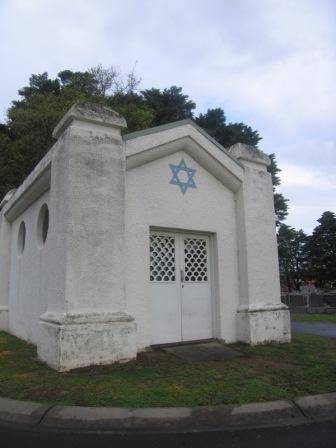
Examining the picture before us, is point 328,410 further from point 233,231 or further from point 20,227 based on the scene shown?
point 20,227

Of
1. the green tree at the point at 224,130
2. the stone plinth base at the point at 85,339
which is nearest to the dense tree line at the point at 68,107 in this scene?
the green tree at the point at 224,130

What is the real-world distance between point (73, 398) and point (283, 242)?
44.8 metres

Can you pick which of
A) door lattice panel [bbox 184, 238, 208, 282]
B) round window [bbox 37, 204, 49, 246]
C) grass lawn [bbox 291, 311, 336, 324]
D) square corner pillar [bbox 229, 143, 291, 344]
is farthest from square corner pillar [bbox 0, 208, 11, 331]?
grass lawn [bbox 291, 311, 336, 324]

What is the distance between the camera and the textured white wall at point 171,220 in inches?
278

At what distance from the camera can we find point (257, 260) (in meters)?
8.32

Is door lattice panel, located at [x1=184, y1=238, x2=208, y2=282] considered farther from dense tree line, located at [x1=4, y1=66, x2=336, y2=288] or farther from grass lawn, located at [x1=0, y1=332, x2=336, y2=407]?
dense tree line, located at [x1=4, y1=66, x2=336, y2=288]

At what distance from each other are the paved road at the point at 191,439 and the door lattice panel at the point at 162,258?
12.7 feet

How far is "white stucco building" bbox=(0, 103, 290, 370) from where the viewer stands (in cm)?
616

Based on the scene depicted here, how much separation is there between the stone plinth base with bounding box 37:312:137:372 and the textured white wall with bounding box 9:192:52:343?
5.46ft

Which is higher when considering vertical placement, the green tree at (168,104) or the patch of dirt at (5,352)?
the green tree at (168,104)

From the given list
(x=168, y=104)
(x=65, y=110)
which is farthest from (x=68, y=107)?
(x=168, y=104)

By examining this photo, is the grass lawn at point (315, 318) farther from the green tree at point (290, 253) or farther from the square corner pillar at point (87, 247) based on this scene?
the green tree at point (290, 253)

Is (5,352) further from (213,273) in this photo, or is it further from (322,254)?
(322,254)

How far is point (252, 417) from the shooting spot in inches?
161
